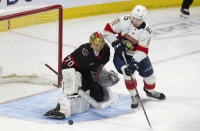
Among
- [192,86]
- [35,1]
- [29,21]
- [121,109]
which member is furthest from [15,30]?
[35,1]

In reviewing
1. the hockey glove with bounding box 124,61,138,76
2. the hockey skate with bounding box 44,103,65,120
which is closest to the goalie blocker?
the hockey skate with bounding box 44,103,65,120

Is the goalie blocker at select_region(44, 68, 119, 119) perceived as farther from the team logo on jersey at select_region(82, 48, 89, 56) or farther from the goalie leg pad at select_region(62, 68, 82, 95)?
the team logo on jersey at select_region(82, 48, 89, 56)

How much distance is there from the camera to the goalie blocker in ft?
13.5

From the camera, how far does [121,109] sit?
14.6ft

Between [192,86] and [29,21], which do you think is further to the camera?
[192,86]

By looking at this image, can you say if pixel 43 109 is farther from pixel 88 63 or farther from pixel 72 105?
pixel 88 63

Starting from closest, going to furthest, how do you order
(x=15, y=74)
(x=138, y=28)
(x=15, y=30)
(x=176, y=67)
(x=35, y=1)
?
(x=138, y=28)
(x=15, y=30)
(x=15, y=74)
(x=176, y=67)
(x=35, y=1)

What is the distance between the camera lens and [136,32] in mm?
4348

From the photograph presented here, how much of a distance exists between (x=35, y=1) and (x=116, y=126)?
405 cm

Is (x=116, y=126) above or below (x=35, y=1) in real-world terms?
below

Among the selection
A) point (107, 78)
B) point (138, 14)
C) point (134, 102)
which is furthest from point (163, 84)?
point (138, 14)

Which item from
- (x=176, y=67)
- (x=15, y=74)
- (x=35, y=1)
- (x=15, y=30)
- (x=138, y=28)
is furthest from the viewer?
(x=35, y=1)

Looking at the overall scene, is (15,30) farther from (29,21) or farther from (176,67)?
(176,67)

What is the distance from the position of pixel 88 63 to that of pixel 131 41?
50cm
